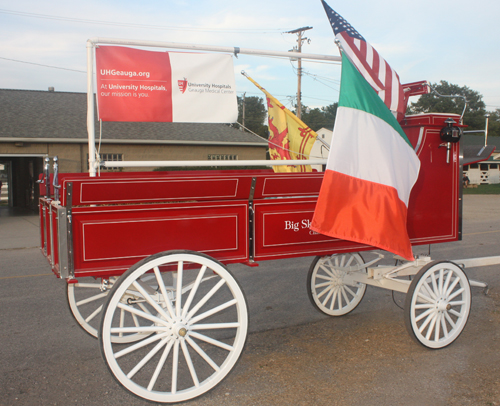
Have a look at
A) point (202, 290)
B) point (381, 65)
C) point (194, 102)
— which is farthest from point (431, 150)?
point (202, 290)

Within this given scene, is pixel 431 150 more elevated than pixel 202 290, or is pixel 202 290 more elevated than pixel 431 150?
pixel 431 150

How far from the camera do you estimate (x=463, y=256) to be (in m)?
8.17

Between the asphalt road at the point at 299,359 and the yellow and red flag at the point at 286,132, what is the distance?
5.62ft

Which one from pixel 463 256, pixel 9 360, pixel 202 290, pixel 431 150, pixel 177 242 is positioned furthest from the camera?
pixel 463 256

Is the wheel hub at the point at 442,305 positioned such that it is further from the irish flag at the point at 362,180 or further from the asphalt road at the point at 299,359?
the irish flag at the point at 362,180

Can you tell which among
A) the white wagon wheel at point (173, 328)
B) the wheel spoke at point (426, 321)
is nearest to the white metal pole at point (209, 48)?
the white wagon wheel at point (173, 328)

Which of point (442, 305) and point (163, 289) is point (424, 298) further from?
point (163, 289)

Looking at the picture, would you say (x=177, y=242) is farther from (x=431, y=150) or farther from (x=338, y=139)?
(x=431, y=150)

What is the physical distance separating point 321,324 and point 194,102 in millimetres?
2447

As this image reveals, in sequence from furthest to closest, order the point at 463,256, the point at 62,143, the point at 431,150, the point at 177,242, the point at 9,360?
1. the point at 62,143
2. the point at 463,256
3. the point at 431,150
4. the point at 9,360
5. the point at 177,242

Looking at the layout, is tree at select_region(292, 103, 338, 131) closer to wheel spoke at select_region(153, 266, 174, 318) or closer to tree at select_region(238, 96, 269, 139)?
tree at select_region(238, 96, 269, 139)

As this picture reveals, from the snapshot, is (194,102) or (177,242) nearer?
(177,242)

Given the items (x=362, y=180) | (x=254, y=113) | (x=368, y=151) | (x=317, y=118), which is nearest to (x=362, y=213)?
(x=362, y=180)

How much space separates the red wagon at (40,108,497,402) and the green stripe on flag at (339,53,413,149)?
66 cm
